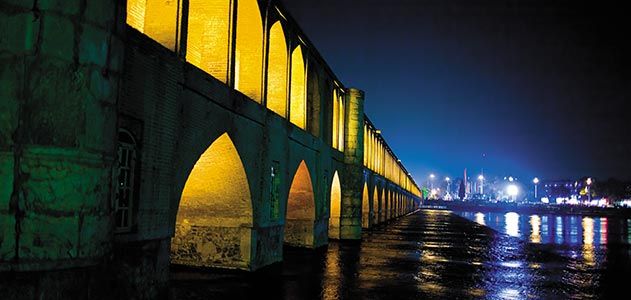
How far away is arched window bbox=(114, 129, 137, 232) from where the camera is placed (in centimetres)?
725

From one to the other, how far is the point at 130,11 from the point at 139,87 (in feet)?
14.5

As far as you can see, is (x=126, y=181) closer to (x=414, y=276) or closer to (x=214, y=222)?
(x=214, y=222)

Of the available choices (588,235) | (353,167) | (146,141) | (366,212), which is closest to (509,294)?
(146,141)

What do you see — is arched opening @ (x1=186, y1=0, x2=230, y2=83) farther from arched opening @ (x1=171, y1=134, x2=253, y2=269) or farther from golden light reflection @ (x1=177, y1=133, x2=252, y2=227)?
arched opening @ (x1=171, y1=134, x2=253, y2=269)

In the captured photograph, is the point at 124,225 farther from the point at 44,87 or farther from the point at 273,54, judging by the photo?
the point at 273,54

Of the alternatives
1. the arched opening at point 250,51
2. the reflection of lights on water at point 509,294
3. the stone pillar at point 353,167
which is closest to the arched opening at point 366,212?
the stone pillar at point 353,167

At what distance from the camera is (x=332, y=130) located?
21609mm

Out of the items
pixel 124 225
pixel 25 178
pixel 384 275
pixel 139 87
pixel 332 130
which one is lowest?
pixel 384 275

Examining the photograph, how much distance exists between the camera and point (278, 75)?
15.1 m

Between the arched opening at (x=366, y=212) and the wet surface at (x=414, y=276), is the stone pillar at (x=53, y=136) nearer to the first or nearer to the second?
the wet surface at (x=414, y=276)

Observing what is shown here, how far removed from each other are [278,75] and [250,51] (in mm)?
2148

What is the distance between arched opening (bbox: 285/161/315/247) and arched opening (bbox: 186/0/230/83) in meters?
7.31

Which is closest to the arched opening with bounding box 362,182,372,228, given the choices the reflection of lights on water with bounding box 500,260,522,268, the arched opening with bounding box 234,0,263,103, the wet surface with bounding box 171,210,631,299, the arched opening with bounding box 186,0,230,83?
the wet surface with bounding box 171,210,631,299

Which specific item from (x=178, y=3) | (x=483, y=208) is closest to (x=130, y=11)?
(x=178, y=3)
